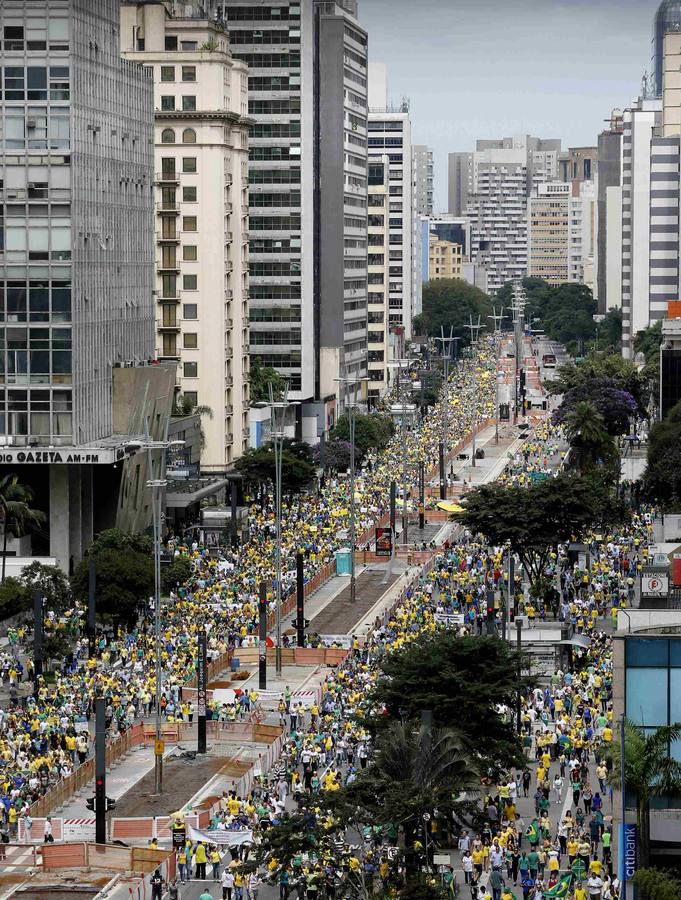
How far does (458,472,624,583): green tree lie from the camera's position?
3691 inches

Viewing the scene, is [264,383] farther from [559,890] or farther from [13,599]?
[559,890]

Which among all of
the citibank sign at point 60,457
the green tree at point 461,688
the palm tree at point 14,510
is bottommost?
the green tree at point 461,688

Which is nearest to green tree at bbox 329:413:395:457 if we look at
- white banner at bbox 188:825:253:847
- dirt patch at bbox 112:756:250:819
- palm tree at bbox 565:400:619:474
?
palm tree at bbox 565:400:619:474

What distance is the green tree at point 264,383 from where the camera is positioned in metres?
151

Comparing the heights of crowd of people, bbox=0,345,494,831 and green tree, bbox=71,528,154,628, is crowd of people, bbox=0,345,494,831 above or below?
below

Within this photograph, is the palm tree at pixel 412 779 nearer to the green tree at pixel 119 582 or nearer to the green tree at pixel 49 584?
the green tree at pixel 119 582

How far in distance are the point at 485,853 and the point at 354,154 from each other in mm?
133634

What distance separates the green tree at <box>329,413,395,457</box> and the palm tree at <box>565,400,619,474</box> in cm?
2272

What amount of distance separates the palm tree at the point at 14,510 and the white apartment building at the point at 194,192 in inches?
1518

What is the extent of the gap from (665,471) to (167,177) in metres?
37.0

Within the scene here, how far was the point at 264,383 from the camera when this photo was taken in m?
152

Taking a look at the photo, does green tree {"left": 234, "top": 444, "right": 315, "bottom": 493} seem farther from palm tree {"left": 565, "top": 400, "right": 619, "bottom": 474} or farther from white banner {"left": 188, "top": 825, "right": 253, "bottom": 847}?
white banner {"left": 188, "top": 825, "right": 253, "bottom": 847}

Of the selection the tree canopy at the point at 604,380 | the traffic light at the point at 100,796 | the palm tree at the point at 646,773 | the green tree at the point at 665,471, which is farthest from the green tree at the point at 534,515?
the tree canopy at the point at 604,380

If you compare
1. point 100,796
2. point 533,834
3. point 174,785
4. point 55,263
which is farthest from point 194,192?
point 533,834
